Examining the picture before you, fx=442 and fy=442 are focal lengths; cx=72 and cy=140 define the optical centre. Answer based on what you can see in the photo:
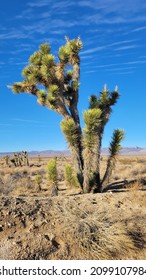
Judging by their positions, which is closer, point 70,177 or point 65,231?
point 65,231

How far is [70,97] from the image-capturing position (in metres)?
15.7

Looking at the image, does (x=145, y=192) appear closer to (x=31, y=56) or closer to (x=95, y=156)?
(x=95, y=156)

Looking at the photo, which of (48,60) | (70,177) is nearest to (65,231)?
(70,177)

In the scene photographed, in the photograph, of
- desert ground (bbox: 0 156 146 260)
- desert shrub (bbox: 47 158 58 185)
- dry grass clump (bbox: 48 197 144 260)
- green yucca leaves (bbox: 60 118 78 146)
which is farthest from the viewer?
desert shrub (bbox: 47 158 58 185)

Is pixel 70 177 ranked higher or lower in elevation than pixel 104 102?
lower

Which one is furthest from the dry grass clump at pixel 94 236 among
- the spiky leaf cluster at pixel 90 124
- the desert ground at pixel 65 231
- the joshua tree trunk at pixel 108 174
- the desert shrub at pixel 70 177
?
the desert shrub at pixel 70 177

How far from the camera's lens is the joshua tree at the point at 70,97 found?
14.5 m

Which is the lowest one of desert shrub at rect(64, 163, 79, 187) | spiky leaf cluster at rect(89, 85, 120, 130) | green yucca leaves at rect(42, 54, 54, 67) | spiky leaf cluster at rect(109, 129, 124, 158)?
desert shrub at rect(64, 163, 79, 187)

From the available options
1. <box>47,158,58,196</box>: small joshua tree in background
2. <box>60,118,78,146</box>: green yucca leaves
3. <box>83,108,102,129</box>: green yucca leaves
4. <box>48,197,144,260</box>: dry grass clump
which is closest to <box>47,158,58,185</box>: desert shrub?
<box>47,158,58,196</box>: small joshua tree in background

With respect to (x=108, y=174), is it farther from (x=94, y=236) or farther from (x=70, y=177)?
(x=94, y=236)

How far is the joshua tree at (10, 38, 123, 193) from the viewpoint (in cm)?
1452

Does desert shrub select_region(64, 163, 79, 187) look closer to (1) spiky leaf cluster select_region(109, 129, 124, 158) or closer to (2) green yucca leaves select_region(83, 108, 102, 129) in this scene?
(1) spiky leaf cluster select_region(109, 129, 124, 158)

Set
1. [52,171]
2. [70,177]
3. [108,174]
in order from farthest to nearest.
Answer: [70,177]
[108,174]
[52,171]

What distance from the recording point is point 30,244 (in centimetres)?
819
